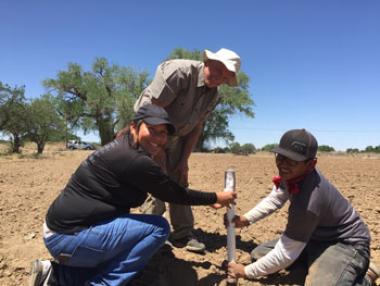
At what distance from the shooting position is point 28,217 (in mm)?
5309

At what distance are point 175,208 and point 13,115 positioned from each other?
1100 inches

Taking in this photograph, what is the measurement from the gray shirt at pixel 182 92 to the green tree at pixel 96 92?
38.1 meters

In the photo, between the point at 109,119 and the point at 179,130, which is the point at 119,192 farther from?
the point at 109,119

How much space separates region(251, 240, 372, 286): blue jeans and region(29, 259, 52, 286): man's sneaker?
2.03 m

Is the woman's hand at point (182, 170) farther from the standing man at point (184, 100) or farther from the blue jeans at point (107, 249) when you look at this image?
the blue jeans at point (107, 249)

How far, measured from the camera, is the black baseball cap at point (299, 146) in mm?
3024

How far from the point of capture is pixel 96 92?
42.0 metres

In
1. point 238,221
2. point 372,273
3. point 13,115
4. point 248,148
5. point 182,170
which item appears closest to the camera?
point 372,273

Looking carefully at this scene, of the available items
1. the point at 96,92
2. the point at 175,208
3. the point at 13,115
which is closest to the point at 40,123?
the point at 13,115

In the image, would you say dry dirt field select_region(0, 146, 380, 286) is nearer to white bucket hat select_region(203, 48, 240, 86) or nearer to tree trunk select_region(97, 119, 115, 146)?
white bucket hat select_region(203, 48, 240, 86)

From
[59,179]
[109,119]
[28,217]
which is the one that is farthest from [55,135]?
[28,217]

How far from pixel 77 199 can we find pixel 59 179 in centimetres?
698

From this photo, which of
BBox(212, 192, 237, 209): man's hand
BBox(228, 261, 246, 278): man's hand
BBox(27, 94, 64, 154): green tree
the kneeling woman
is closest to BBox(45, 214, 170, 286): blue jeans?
the kneeling woman

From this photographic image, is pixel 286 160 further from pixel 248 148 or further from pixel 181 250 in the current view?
pixel 248 148
